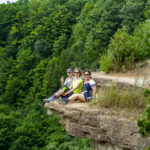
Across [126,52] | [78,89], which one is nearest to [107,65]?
[126,52]

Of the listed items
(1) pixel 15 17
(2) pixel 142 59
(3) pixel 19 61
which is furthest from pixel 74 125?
(1) pixel 15 17

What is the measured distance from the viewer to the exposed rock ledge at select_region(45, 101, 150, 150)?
548 centimetres

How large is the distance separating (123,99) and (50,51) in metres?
43.7

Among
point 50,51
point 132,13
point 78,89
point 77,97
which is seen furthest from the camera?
point 50,51

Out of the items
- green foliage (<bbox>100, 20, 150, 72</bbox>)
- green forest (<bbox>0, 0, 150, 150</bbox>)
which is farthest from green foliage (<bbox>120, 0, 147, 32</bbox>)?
green foliage (<bbox>100, 20, 150, 72</bbox>)

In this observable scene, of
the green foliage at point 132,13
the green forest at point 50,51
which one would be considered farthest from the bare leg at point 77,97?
the green foliage at point 132,13

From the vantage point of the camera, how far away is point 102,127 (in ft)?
19.3

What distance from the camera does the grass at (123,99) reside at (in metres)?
5.82

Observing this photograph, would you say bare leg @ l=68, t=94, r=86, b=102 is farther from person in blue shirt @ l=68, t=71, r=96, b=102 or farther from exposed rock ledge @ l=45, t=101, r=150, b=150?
exposed rock ledge @ l=45, t=101, r=150, b=150

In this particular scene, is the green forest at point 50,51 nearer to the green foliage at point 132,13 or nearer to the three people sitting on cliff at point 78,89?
the green foliage at point 132,13

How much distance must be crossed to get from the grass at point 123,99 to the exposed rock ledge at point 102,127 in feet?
0.80

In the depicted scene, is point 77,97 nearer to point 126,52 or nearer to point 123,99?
point 123,99

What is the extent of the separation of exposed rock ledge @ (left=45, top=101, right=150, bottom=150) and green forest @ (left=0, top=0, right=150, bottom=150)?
383 centimetres

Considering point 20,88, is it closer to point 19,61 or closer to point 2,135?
point 19,61
